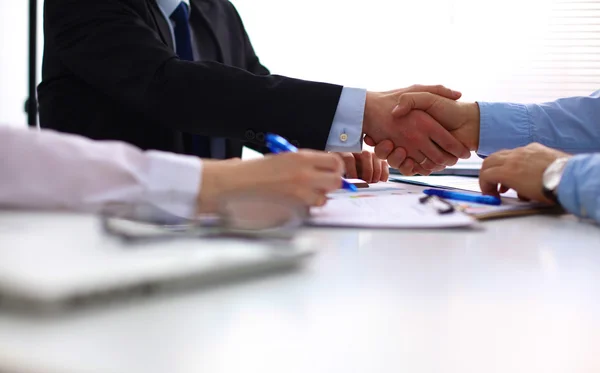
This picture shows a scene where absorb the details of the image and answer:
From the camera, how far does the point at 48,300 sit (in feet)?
1.04

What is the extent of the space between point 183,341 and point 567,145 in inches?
48.5

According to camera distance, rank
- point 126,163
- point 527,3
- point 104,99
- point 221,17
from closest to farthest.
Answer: point 126,163 → point 104,99 → point 221,17 → point 527,3

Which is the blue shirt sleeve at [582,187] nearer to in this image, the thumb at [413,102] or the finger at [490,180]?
the finger at [490,180]

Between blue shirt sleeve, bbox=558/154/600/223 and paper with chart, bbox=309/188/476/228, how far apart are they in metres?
0.18

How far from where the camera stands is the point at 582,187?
816 mm

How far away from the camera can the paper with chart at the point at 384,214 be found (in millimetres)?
719

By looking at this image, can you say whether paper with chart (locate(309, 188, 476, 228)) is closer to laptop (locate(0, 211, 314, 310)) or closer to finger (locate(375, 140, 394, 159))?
laptop (locate(0, 211, 314, 310))

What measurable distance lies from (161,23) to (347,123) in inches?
24.0

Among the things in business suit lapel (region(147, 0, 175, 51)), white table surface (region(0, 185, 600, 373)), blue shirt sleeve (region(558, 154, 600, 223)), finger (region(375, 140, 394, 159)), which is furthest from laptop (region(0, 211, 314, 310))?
business suit lapel (region(147, 0, 175, 51))

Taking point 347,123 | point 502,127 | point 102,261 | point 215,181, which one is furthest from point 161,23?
point 102,261

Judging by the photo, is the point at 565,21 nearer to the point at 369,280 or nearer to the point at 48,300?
the point at 369,280

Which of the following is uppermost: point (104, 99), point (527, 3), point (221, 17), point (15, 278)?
point (527, 3)

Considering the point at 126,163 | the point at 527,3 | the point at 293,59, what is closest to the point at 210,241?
the point at 126,163

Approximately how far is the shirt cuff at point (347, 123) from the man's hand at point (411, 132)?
82 mm
